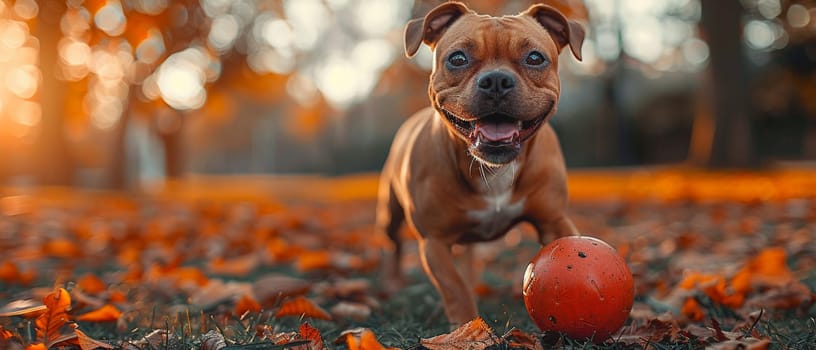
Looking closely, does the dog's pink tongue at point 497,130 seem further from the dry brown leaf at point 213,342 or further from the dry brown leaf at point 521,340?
the dry brown leaf at point 213,342

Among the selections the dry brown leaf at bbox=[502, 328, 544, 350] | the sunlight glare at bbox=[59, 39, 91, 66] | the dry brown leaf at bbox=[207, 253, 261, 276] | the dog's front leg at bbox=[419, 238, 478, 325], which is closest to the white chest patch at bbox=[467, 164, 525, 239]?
the dog's front leg at bbox=[419, 238, 478, 325]

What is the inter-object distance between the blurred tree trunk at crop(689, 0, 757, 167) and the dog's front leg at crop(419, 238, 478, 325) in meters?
10.4

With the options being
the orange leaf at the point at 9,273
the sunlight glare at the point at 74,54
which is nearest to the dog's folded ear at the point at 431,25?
the orange leaf at the point at 9,273

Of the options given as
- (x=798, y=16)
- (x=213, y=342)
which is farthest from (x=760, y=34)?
(x=213, y=342)

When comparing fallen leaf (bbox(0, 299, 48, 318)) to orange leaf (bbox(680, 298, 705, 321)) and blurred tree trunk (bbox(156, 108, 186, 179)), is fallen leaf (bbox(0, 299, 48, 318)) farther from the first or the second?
blurred tree trunk (bbox(156, 108, 186, 179))

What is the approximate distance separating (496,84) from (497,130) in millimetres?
203

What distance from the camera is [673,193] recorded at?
9406 mm

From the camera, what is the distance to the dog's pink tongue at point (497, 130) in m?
2.71

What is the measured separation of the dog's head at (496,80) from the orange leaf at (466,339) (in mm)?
730

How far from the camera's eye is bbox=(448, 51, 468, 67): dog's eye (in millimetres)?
2902

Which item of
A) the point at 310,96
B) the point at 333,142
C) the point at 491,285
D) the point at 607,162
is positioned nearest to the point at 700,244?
the point at 491,285

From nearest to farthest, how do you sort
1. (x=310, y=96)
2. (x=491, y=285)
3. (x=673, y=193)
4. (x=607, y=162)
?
(x=491, y=285) < (x=673, y=193) < (x=607, y=162) < (x=310, y=96)

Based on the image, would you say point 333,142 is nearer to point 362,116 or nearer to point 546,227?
point 362,116

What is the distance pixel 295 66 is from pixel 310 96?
12.5 ft
